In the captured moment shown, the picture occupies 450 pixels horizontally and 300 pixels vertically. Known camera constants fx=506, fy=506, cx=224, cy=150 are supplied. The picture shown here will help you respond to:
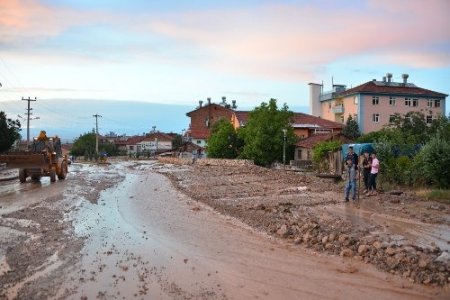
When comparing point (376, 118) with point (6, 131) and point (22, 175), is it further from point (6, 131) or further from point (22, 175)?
point (22, 175)

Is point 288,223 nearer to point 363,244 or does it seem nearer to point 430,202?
point 363,244

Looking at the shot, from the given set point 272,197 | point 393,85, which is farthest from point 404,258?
point 393,85

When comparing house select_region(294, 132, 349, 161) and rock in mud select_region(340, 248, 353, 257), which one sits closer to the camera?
rock in mud select_region(340, 248, 353, 257)

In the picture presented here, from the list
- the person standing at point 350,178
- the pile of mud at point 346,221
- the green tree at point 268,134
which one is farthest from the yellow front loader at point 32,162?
the green tree at point 268,134

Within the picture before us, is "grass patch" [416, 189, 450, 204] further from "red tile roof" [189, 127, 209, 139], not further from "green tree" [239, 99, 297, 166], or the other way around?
"red tile roof" [189, 127, 209, 139]

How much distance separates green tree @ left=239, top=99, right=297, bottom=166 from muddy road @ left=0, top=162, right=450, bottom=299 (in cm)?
3009

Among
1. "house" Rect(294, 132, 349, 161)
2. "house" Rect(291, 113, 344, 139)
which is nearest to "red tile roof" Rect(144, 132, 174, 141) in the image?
"house" Rect(291, 113, 344, 139)

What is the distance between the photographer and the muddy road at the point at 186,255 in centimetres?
739

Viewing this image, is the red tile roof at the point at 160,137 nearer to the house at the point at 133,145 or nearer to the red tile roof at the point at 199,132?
the house at the point at 133,145

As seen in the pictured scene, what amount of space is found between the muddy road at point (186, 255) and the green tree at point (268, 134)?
30.1 m

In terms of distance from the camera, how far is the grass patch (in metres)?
17.0

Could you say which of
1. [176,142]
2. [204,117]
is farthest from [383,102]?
[176,142]

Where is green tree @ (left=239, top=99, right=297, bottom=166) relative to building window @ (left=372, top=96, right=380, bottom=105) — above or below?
below

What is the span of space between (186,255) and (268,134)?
3830 cm
